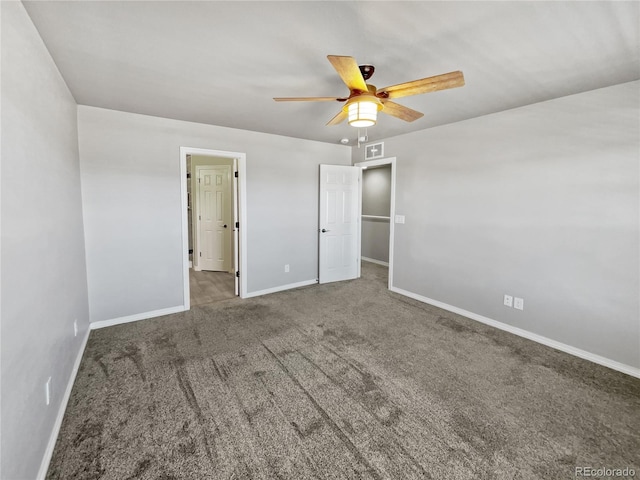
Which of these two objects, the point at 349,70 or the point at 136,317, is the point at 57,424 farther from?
the point at 349,70

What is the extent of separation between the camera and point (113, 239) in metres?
3.39

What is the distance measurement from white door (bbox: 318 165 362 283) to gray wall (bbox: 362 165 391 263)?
143 cm

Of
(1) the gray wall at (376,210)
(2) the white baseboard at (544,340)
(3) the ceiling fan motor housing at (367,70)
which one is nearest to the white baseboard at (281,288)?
(2) the white baseboard at (544,340)

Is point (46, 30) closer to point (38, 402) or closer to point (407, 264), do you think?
point (38, 402)

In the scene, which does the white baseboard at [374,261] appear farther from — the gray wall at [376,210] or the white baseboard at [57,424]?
the white baseboard at [57,424]

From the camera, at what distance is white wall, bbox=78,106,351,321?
10.7ft

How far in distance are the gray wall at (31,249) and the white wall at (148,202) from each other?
890mm

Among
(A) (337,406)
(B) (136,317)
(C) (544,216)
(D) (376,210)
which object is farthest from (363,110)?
(D) (376,210)

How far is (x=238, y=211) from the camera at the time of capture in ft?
14.2

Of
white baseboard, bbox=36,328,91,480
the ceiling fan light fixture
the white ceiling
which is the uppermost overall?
the white ceiling

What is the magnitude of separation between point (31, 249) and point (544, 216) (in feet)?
13.3

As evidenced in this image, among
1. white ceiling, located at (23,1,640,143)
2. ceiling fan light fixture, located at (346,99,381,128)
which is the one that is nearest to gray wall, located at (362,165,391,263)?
white ceiling, located at (23,1,640,143)

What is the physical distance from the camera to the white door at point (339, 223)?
5027mm

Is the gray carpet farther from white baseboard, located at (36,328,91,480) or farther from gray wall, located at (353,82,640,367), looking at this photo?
gray wall, located at (353,82,640,367)
